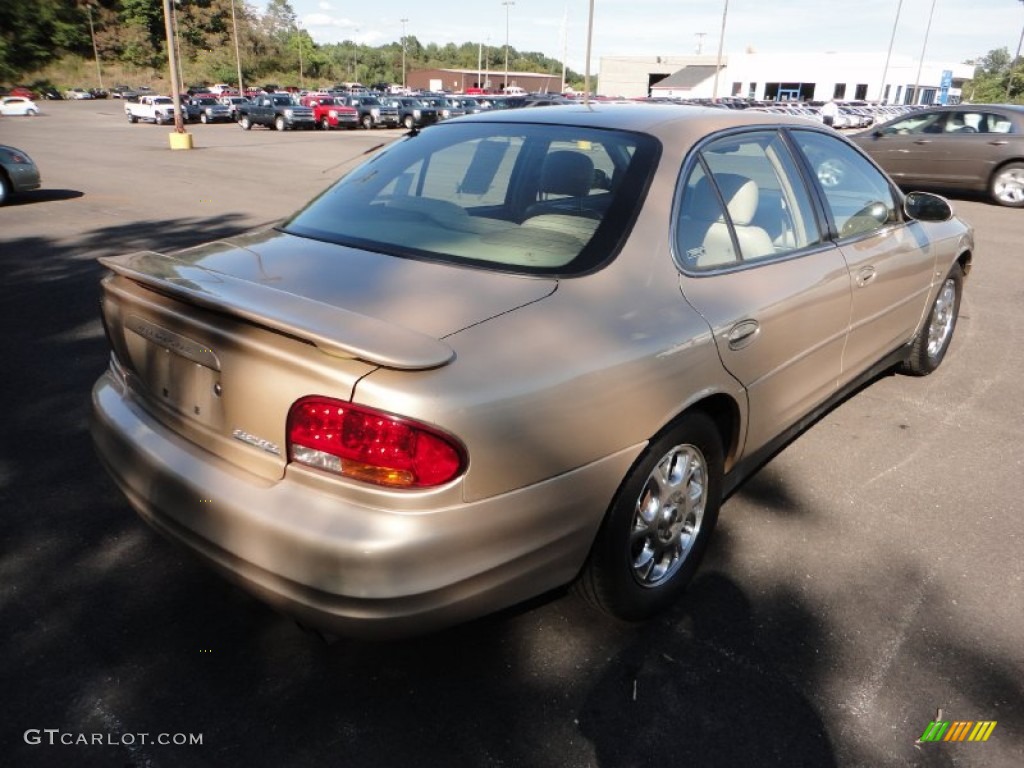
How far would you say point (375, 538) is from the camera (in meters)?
1.80

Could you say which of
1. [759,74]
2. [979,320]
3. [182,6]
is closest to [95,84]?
[182,6]

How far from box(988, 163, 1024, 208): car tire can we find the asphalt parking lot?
11.2 meters

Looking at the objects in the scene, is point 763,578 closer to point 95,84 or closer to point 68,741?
point 68,741

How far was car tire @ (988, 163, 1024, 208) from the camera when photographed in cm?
1292

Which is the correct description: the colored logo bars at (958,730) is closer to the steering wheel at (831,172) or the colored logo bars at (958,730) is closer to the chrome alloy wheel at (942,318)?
the steering wheel at (831,172)

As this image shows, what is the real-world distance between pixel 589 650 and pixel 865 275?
2.21 meters

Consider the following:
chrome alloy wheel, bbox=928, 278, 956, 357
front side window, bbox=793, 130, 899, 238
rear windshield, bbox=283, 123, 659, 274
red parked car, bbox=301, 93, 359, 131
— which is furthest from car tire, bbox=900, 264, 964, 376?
red parked car, bbox=301, 93, 359, 131

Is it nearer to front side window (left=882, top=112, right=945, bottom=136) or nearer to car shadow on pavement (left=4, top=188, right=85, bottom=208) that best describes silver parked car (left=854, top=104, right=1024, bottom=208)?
front side window (left=882, top=112, right=945, bottom=136)

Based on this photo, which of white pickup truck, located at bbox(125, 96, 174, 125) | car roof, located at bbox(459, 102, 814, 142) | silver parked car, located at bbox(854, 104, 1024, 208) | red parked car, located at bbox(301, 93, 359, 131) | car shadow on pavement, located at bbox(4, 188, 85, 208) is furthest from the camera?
white pickup truck, located at bbox(125, 96, 174, 125)

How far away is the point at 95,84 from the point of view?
79375 mm

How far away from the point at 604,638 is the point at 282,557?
46.4 inches

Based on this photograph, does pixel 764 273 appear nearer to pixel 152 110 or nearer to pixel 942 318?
pixel 942 318

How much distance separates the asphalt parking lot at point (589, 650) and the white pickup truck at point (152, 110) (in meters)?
41.8

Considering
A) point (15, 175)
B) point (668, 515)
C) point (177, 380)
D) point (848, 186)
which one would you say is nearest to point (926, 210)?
point (848, 186)
